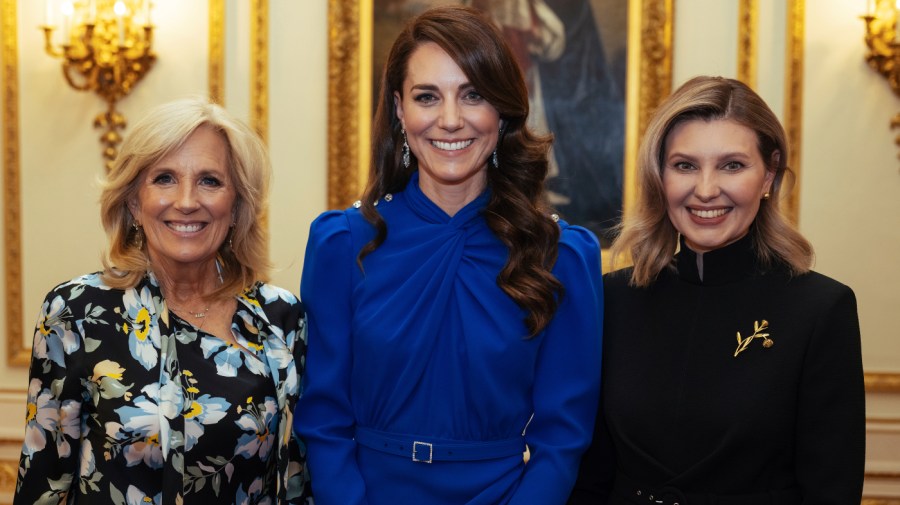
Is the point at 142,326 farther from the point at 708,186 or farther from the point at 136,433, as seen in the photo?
the point at 708,186

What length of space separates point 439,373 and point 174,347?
2.18 feet

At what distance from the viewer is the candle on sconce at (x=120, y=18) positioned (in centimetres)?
488

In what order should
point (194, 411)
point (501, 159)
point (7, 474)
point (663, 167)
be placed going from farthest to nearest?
1. point (7, 474)
2. point (501, 159)
3. point (663, 167)
4. point (194, 411)

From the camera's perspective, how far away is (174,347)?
7.69 feet

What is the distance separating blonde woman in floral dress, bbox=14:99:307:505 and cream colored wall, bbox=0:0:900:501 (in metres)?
2.62

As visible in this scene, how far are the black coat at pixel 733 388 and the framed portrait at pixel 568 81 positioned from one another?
2668 mm

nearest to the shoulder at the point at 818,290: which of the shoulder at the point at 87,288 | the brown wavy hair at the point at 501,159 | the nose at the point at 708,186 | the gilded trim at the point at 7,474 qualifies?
the nose at the point at 708,186

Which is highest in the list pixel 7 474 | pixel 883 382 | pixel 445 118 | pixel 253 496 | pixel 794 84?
pixel 794 84

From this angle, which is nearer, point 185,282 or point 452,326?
point 452,326

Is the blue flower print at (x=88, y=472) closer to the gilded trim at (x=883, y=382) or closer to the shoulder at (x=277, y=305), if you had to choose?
the shoulder at (x=277, y=305)

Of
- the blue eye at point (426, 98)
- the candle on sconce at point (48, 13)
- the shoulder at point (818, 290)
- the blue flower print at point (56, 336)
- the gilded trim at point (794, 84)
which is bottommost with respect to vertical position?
the blue flower print at point (56, 336)

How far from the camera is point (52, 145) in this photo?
17.1 feet

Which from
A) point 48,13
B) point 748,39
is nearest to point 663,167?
point 748,39

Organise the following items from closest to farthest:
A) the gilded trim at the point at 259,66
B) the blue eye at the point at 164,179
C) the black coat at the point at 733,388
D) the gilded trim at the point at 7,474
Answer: the black coat at the point at 733,388 < the blue eye at the point at 164,179 < the gilded trim at the point at 259,66 < the gilded trim at the point at 7,474
